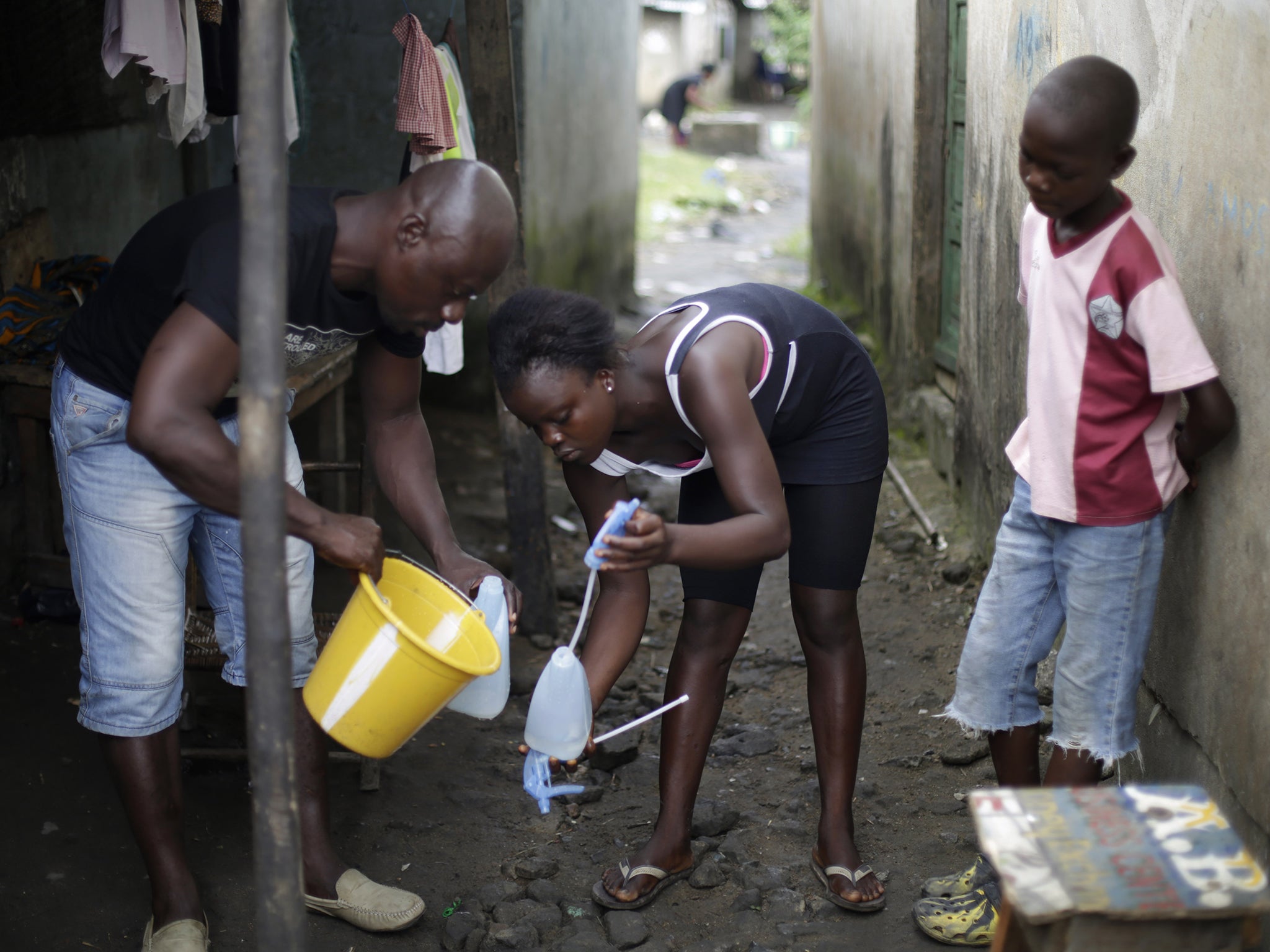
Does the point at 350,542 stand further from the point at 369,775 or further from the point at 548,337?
the point at 369,775

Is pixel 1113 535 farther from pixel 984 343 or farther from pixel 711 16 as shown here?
pixel 711 16

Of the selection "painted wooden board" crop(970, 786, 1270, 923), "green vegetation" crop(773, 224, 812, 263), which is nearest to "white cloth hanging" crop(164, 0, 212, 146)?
"painted wooden board" crop(970, 786, 1270, 923)

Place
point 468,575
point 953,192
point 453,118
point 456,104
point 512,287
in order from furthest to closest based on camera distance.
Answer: point 953,192 → point 456,104 → point 453,118 → point 512,287 → point 468,575

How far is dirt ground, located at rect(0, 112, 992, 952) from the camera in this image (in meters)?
2.60

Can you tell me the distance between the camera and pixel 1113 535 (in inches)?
88.2

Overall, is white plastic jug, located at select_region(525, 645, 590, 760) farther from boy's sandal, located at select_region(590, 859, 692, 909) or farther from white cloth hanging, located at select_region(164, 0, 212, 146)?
white cloth hanging, located at select_region(164, 0, 212, 146)

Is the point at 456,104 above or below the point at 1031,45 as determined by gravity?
below

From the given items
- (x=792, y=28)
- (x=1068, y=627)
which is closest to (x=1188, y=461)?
(x=1068, y=627)

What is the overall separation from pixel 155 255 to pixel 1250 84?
1935 millimetres

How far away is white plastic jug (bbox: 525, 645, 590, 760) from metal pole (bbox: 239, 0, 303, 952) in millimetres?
603

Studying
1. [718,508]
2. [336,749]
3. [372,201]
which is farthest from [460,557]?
[336,749]

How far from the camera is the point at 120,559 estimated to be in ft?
7.52

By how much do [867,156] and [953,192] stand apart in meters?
1.76

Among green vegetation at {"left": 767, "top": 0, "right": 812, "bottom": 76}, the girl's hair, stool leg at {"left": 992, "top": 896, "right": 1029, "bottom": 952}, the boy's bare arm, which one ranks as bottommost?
stool leg at {"left": 992, "top": 896, "right": 1029, "bottom": 952}
